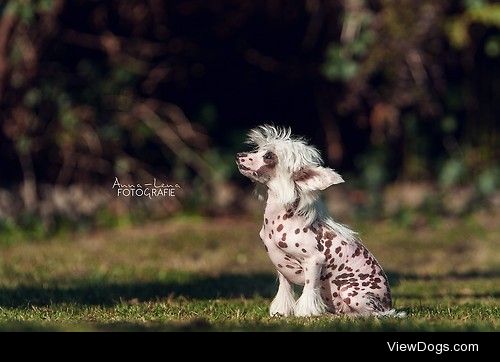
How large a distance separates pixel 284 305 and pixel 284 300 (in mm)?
31

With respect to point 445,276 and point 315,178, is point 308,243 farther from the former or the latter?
point 445,276

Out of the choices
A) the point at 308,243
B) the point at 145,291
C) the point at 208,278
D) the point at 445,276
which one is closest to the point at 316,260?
the point at 308,243

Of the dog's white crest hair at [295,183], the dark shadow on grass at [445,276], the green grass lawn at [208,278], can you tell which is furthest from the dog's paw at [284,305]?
the dark shadow on grass at [445,276]

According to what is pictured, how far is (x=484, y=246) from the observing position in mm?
13266

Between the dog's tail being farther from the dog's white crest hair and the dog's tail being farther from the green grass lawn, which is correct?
the dog's white crest hair

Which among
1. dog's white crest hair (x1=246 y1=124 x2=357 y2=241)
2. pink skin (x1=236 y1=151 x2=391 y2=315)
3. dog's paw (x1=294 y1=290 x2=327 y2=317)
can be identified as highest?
dog's white crest hair (x1=246 y1=124 x2=357 y2=241)

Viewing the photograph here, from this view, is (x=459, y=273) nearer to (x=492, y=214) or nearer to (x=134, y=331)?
(x=492, y=214)

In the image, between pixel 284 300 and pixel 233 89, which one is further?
pixel 233 89

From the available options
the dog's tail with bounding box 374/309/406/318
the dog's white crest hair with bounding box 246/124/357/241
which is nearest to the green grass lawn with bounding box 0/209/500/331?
the dog's tail with bounding box 374/309/406/318

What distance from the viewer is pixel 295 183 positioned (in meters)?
7.17

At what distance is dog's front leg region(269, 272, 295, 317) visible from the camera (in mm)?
7277

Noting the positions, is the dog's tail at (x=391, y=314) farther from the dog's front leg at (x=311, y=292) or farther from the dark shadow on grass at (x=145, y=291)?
the dark shadow on grass at (x=145, y=291)

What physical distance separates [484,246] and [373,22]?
121 inches

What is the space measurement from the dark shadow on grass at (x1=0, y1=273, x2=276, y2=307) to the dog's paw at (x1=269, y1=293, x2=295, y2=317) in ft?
4.57
